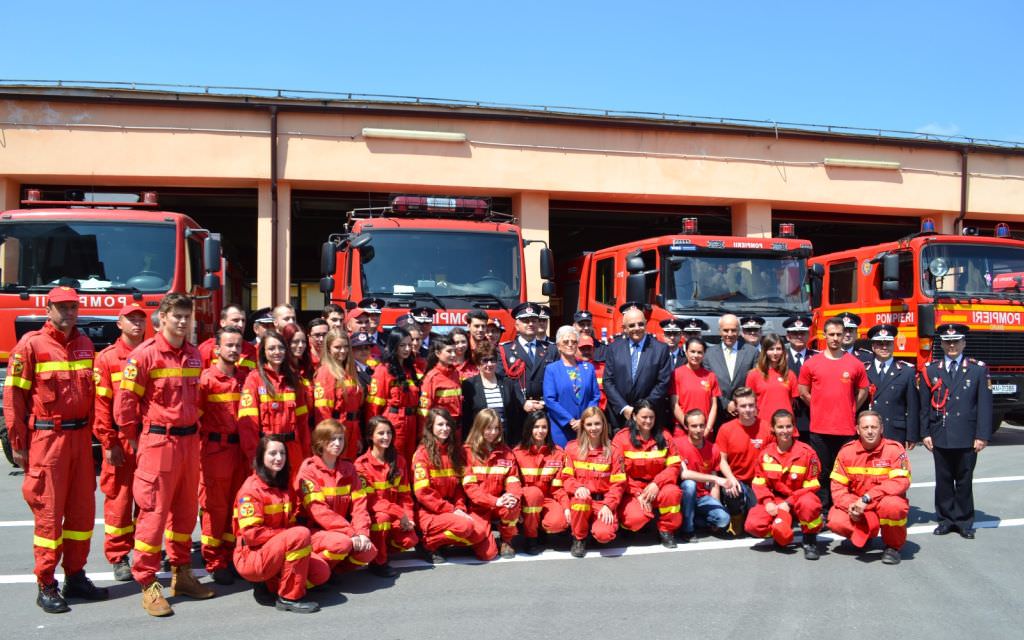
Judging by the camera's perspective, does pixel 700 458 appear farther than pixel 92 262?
No

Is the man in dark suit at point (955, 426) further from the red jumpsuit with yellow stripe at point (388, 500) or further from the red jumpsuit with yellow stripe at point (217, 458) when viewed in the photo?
the red jumpsuit with yellow stripe at point (217, 458)

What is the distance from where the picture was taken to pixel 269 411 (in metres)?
5.36

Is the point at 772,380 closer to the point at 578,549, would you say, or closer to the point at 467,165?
the point at 578,549

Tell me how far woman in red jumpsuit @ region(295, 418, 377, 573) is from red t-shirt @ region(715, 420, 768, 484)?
9.73 feet

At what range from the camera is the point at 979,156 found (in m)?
18.8

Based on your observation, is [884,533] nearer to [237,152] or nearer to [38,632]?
[38,632]

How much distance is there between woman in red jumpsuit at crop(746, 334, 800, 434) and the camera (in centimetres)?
692

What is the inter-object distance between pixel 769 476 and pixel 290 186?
1151cm

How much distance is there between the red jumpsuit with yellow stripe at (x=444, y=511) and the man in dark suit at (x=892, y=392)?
3.49 m

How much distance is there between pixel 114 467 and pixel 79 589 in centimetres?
72

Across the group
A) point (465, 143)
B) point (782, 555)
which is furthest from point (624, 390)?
point (465, 143)

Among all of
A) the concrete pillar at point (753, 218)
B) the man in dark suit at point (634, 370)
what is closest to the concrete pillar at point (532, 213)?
the concrete pillar at point (753, 218)

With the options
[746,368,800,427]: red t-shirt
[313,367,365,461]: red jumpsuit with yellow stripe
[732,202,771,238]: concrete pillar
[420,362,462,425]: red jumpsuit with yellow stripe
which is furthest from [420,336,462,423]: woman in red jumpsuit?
[732,202,771,238]: concrete pillar

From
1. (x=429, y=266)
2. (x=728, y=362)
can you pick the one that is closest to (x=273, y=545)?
(x=728, y=362)
